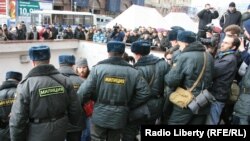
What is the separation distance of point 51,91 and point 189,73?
1683mm

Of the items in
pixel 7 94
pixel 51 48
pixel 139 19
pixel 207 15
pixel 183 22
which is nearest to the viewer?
pixel 7 94

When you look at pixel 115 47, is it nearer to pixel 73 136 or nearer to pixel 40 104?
pixel 40 104

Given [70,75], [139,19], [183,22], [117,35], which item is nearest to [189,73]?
[70,75]

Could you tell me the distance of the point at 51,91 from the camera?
3400mm

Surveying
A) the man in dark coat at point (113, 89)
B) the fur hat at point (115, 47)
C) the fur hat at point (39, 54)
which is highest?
the fur hat at point (115, 47)

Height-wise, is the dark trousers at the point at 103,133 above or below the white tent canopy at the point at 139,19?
below

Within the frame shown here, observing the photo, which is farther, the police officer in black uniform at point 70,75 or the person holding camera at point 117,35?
the person holding camera at point 117,35

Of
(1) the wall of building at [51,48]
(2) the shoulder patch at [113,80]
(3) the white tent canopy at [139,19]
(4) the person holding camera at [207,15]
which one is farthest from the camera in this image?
(3) the white tent canopy at [139,19]

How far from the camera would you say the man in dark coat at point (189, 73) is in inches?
159

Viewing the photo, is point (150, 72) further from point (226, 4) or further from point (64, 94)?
point (226, 4)

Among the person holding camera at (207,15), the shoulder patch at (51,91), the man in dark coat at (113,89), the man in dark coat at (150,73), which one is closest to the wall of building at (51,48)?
the person holding camera at (207,15)

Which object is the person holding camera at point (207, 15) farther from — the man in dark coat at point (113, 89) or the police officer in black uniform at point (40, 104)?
the police officer in black uniform at point (40, 104)

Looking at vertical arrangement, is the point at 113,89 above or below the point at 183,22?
below

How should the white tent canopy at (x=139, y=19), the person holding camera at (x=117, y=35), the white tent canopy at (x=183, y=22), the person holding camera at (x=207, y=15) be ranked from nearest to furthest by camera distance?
1. the person holding camera at (x=207, y=15)
2. the person holding camera at (x=117, y=35)
3. the white tent canopy at (x=183, y=22)
4. the white tent canopy at (x=139, y=19)
